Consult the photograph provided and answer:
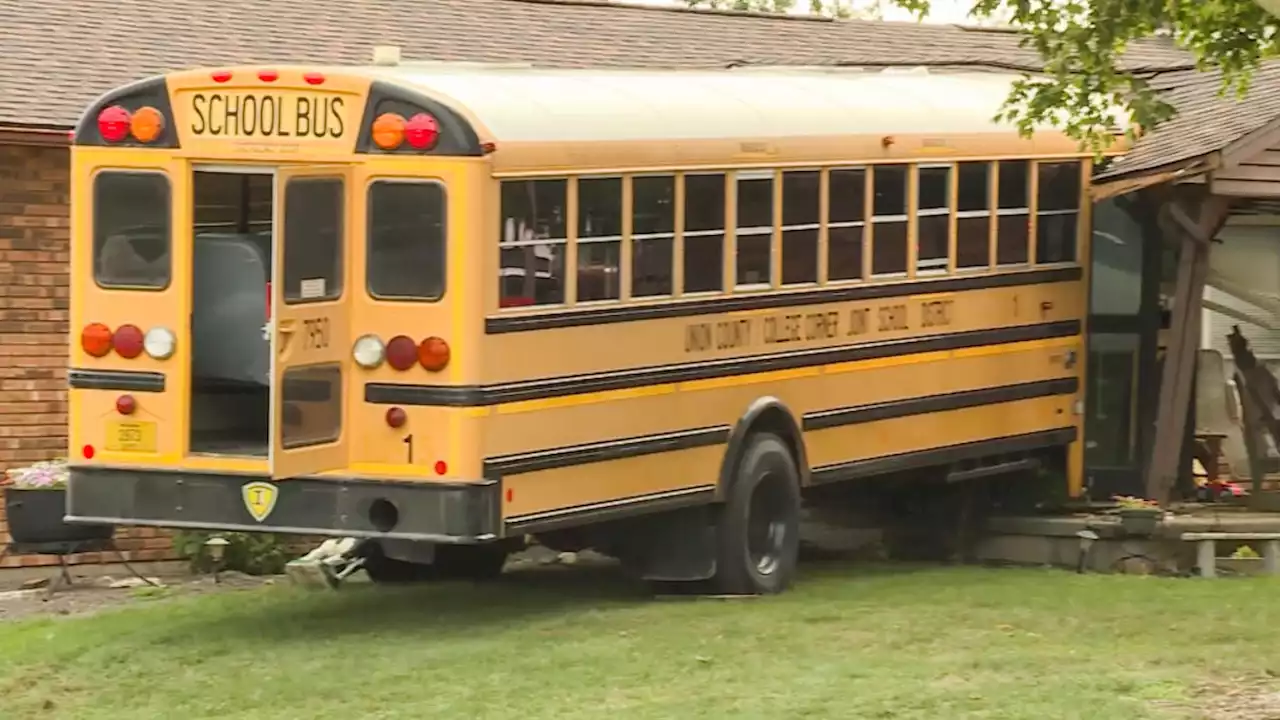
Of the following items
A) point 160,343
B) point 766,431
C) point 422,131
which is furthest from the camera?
point 766,431

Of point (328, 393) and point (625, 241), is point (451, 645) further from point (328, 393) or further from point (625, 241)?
point (625, 241)

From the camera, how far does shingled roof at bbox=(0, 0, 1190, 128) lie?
15.6 metres

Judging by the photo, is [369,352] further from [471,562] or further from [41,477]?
[41,477]

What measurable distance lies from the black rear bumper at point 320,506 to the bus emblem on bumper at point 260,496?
1cm

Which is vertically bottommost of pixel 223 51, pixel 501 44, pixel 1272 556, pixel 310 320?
pixel 1272 556

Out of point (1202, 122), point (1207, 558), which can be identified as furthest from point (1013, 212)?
point (1207, 558)

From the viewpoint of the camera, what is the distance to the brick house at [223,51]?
15.0 meters

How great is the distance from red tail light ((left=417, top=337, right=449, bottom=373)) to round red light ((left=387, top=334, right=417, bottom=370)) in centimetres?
3

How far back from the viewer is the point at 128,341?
36.5 ft

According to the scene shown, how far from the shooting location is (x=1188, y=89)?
16.9 metres

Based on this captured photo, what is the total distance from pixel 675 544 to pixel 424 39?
6.31 metres

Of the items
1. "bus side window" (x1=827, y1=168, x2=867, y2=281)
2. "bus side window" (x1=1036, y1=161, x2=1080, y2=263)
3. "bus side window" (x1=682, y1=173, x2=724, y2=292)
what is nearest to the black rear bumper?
"bus side window" (x1=682, y1=173, x2=724, y2=292)

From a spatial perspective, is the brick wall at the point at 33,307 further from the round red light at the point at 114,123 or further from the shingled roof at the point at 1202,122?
the shingled roof at the point at 1202,122

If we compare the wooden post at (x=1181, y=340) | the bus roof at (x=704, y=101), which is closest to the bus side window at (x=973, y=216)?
the bus roof at (x=704, y=101)
